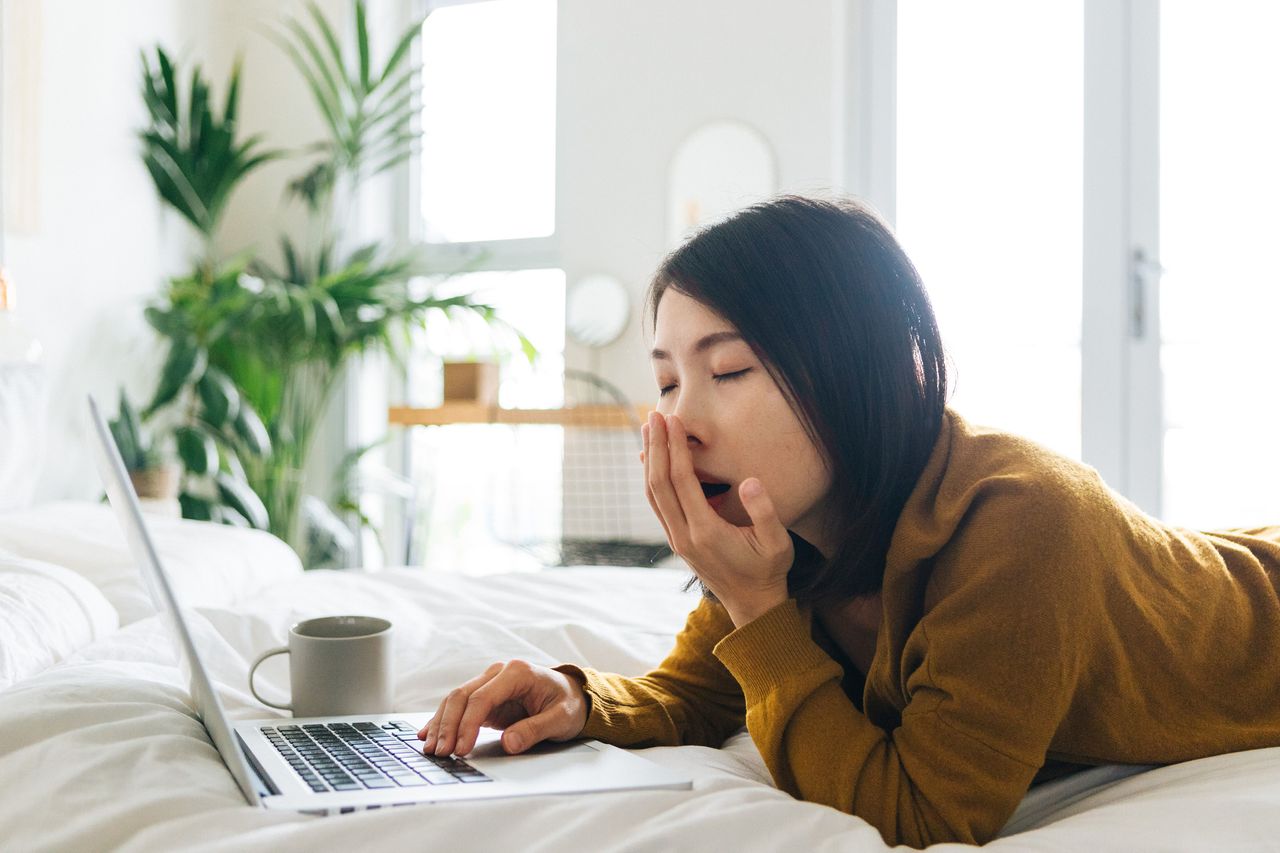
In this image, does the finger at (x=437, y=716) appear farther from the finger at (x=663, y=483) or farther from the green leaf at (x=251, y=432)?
the green leaf at (x=251, y=432)

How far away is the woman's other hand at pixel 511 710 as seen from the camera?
0.78m

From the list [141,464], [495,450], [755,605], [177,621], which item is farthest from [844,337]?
[495,450]

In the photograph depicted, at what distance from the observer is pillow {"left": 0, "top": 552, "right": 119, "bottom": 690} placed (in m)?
1.02

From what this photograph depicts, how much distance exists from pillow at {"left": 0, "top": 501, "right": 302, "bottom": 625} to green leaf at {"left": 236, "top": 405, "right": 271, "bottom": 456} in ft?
3.64

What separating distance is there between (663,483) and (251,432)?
7.71 feet

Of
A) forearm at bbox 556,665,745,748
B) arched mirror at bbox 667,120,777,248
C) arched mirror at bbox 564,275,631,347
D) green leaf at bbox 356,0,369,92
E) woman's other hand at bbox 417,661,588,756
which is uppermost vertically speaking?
green leaf at bbox 356,0,369,92

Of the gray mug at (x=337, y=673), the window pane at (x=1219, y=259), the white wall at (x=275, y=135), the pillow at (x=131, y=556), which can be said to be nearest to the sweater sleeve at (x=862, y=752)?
the gray mug at (x=337, y=673)

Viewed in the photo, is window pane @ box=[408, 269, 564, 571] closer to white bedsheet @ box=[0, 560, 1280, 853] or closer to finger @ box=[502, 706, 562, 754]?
white bedsheet @ box=[0, 560, 1280, 853]

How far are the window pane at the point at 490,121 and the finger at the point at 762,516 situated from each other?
291 centimetres

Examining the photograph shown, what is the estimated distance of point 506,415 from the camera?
9.89ft

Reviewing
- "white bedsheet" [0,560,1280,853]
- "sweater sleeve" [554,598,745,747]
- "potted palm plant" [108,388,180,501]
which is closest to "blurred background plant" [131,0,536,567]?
"potted palm plant" [108,388,180,501]

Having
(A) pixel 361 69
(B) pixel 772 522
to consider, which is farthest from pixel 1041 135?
(B) pixel 772 522

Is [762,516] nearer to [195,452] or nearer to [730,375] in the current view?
[730,375]

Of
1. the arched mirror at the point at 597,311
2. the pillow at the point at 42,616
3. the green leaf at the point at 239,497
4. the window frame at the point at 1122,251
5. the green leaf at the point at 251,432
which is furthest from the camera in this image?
the arched mirror at the point at 597,311
